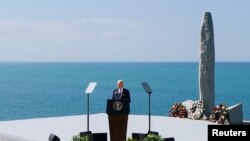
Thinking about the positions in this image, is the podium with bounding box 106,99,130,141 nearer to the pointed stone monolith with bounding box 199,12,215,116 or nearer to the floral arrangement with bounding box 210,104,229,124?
the floral arrangement with bounding box 210,104,229,124

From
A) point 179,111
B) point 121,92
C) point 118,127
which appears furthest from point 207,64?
point 118,127

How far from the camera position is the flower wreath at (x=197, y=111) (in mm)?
19359

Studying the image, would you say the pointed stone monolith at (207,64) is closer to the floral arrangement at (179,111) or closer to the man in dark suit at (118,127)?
the floral arrangement at (179,111)

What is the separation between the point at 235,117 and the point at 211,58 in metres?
2.56

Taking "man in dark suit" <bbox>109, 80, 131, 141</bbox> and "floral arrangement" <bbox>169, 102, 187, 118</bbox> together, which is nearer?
"man in dark suit" <bbox>109, 80, 131, 141</bbox>

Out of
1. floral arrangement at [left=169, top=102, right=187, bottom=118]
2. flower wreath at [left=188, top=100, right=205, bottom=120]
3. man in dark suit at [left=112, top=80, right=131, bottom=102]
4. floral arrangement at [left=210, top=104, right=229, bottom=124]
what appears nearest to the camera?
man in dark suit at [left=112, top=80, right=131, bottom=102]

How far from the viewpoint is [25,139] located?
14102 millimetres

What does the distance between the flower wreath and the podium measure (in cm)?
701

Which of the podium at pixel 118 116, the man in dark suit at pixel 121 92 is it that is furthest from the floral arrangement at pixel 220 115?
the podium at pixel 118 116

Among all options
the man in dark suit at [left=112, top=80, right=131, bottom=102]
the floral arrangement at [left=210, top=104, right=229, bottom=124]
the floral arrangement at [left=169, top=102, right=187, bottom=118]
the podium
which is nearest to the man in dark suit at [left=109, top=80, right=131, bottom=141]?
the podium

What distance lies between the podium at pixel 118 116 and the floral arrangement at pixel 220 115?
19.0 ft

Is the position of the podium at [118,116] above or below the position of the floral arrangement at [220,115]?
below

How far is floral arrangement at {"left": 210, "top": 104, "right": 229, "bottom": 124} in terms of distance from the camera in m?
17.7

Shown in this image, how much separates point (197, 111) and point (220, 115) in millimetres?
1489
